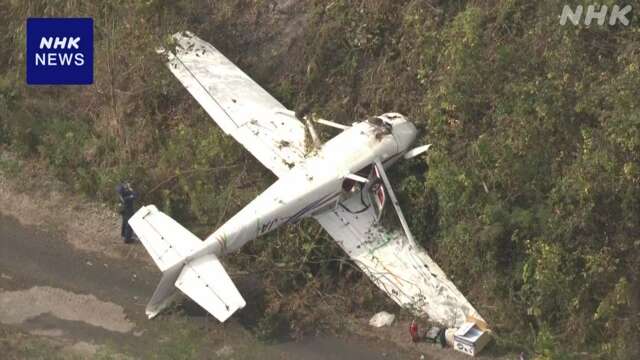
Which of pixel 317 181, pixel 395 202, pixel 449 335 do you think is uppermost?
pixel 317 181

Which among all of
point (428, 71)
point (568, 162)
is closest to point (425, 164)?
point (428, 71)

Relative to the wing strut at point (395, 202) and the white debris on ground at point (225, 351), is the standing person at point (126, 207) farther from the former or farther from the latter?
the wing strut at point (395, 202)

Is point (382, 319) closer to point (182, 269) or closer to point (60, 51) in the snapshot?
point (182, 269)

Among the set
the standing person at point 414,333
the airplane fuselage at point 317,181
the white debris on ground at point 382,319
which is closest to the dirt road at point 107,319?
the standing person at point 414,333

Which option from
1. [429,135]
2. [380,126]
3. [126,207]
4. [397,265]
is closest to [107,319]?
[126,207]

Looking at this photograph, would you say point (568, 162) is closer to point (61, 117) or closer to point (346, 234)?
point (346, 234)

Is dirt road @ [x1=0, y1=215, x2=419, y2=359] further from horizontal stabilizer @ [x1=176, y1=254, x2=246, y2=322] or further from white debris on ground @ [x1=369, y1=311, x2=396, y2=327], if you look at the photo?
horizontal stabilizer @ [x1=176, y1=254, x2=246, y2=322]

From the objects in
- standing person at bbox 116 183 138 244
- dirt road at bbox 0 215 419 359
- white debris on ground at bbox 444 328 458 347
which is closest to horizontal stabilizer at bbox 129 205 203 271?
dirt road at bbox 0 215 419 359
